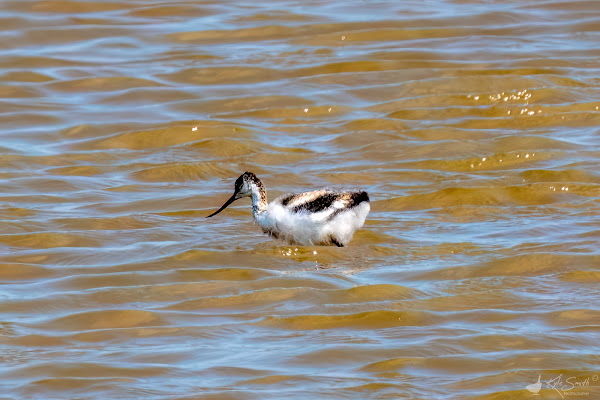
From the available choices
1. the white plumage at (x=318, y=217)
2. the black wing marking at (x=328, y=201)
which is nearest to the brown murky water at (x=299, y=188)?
the white plumage at (x=318, y=217)

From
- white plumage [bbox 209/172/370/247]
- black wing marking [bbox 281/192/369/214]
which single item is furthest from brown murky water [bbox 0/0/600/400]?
black wing marking [bbox 281/192/369/214]

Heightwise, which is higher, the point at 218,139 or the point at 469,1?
the point at 469,1

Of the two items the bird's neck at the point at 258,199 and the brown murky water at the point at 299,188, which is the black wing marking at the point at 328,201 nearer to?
the brown murky water at the point at 299,188

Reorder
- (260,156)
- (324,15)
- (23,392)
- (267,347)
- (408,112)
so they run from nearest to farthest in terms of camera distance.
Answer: (23,392) → (267,347) → (260,156) → (408,112) → (324,15)

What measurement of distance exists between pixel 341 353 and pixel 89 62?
8.45 meters

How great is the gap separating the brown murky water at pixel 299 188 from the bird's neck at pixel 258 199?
0.22 m

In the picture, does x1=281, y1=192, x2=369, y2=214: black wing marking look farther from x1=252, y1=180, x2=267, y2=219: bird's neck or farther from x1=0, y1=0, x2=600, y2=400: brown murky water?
x1=252, y1=180, x2=267, y2=219: bird's neck

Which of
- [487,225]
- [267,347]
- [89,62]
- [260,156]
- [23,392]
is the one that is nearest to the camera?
[23,392]

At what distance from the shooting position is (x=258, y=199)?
9500 millimetres

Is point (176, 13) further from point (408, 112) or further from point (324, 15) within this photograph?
point (408, 112)

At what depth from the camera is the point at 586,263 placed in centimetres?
827

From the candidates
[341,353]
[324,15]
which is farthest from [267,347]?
[324,15]

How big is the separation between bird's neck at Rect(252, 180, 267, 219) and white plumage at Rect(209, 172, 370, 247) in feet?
0.82

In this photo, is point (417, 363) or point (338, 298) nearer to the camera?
point (417, 363)
